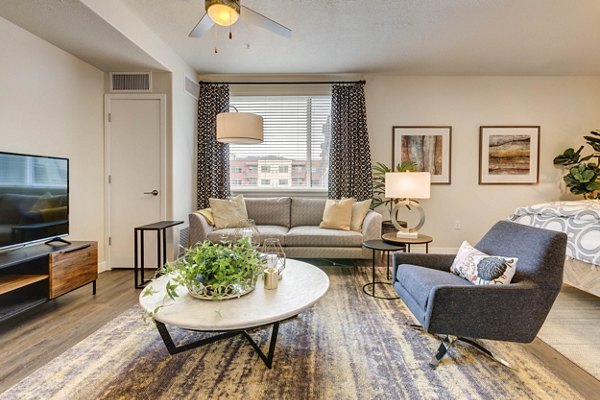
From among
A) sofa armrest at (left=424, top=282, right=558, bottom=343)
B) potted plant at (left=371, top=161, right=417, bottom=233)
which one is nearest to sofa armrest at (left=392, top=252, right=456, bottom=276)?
sofa armrest at (left=424, top=282, right=558, bottom=343)

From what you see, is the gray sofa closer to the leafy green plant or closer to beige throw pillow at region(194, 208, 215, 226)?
beige throw pillow at region(194, 208, 215, 226)

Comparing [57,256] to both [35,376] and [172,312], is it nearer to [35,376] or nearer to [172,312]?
[35,376]

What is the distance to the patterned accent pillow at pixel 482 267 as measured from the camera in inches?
68.4

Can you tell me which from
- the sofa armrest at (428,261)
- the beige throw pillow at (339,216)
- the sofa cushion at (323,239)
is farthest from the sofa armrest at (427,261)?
the beige throw pillow at (339,216)

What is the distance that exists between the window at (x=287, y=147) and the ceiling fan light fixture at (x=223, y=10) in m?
2.55

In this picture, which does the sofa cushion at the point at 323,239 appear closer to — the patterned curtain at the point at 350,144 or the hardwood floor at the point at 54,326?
the patterned curtain at the point at 350,144

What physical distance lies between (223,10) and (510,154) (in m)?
4.44

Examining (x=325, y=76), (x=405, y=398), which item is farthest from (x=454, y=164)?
(x=405, y=398)

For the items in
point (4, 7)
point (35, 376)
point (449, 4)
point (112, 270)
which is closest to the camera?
point (35, 376)

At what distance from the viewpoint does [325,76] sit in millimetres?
4406

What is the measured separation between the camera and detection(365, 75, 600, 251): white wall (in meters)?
4.36

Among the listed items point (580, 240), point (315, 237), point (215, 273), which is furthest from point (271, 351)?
point (580, 240)

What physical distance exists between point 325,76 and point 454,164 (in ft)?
7.71

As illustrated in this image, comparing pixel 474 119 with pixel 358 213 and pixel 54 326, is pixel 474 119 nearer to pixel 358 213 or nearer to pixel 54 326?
pixel 358 213
